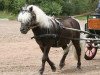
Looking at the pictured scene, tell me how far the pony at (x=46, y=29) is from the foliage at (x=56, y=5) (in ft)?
62.8

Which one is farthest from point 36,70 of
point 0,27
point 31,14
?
point 0,27

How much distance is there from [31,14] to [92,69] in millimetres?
2629

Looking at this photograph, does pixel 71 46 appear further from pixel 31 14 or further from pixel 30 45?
pixel 30 45

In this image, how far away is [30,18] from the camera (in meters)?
9.71

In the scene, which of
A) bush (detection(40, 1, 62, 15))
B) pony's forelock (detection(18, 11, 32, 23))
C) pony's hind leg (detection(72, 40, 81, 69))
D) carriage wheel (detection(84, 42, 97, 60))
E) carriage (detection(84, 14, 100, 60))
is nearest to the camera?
pony's forelock (detection(18, 11, 32, 23))

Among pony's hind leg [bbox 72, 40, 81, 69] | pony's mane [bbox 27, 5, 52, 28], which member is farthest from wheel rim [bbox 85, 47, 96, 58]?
pony's mane [bbox 27, 5, 52, 28]

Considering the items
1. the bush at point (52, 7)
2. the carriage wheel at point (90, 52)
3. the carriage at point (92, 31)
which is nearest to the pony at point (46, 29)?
the carriage at point (92, 31)

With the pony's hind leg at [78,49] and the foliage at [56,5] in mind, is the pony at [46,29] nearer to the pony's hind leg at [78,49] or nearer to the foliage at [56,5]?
the pony's hind leg at [78,49]

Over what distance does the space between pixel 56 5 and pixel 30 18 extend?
2175cm

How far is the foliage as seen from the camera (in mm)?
30797

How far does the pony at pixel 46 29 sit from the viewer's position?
31.8 ft

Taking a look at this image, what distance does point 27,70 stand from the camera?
10.9 metres

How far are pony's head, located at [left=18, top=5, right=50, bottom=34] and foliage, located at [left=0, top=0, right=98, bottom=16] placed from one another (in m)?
20.3

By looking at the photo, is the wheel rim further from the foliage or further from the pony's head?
the foliage
